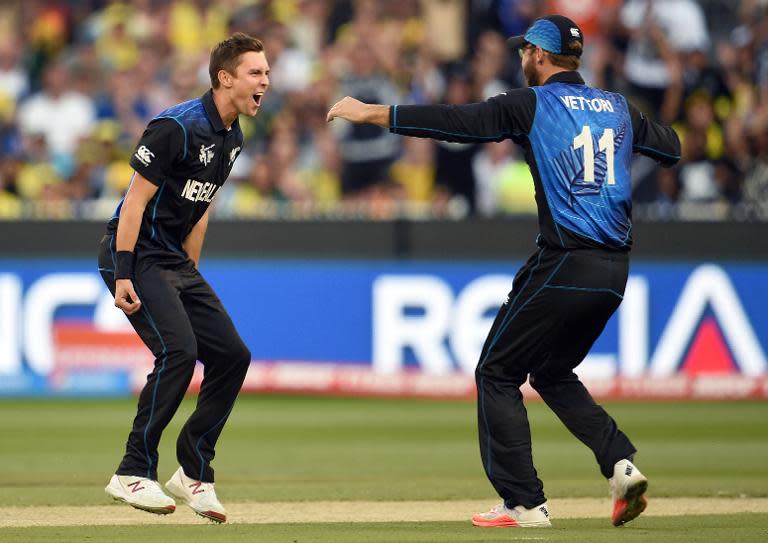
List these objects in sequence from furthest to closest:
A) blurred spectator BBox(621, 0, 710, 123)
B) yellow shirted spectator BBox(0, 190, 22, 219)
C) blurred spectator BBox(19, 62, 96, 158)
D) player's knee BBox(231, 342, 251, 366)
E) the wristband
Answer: blurred spectator BBox(19, 62, 96, 158) → blurred spectator BBox(621, 0, 710, 123) → yellow shirted spectator BBox(0, 190, 22, 219) → player's knee BBox(231, 342, 251, 366) → the wristband

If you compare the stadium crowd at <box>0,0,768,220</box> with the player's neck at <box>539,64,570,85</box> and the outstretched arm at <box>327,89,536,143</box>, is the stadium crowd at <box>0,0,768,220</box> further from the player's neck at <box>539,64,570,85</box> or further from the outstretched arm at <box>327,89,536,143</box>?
the outstretched arm at <box>327,89,536,143</box>

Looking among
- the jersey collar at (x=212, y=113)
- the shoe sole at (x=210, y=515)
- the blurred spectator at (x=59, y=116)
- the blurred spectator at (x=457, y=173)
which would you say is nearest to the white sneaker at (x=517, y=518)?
the shoe sole at (x=210, y=515)

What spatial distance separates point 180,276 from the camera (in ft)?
24.6

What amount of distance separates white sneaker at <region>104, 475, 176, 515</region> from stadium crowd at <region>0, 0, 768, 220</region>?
7870 millimetres

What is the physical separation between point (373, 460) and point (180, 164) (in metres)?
4.16

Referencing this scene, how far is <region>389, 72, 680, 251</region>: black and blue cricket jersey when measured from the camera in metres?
6.98

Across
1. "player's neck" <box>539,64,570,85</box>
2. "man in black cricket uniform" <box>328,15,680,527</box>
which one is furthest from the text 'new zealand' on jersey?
"player's neck" <box>539,64,570,85</box>

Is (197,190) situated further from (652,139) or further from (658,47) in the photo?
(658,47)

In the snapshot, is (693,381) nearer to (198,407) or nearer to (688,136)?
(688,136)

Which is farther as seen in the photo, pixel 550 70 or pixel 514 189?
pixel 514 189

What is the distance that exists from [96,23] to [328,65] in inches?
136

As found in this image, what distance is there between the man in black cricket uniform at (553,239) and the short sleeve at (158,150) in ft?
3.50

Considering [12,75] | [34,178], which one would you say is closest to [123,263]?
[34,178]

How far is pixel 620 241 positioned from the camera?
23.5 ft
